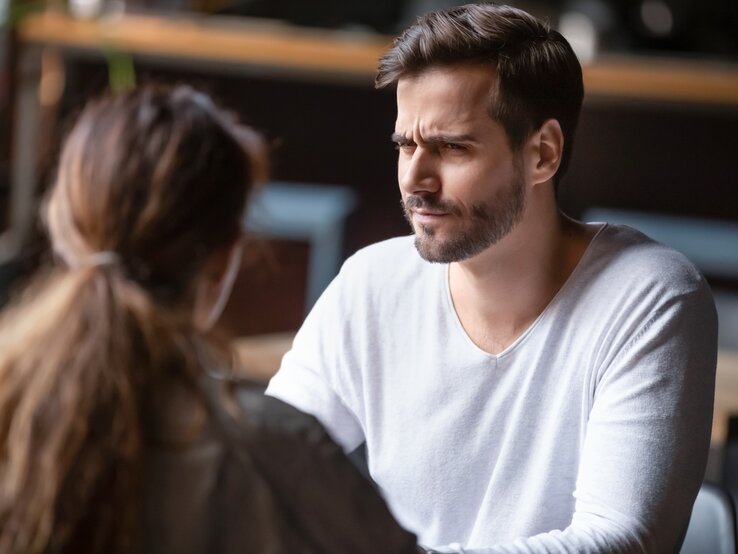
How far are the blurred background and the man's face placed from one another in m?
1.68

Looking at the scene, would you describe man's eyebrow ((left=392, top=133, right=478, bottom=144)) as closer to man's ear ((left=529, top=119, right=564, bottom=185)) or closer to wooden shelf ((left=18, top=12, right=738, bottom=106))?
man's ear ((left=529, top=119, right=564, bottom=185))

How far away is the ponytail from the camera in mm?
812

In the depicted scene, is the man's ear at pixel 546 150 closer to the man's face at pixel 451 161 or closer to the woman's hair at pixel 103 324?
the man's face at pixel 451 161

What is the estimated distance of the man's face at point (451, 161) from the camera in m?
1.13

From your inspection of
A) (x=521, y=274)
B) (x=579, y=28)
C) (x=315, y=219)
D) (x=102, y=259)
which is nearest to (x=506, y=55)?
(x=521, y=274)

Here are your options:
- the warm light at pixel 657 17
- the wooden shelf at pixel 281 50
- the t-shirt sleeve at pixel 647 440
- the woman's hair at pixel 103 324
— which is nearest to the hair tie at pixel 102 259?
the woman's hair at pixel 103 324

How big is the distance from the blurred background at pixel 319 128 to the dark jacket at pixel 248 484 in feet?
6.33

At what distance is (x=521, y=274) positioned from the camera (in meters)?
1.24

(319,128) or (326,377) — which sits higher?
(326,377)

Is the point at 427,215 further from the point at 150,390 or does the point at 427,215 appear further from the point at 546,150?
the point at 150,390

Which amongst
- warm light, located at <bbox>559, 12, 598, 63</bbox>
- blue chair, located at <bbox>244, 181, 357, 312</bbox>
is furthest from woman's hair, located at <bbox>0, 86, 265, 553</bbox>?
warm light, located at <bbox>559, 12, 598, 63</bbox>

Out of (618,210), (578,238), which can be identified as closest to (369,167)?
(618,210)

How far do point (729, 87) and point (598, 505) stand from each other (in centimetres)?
199

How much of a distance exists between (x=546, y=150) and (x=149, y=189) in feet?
1.59
